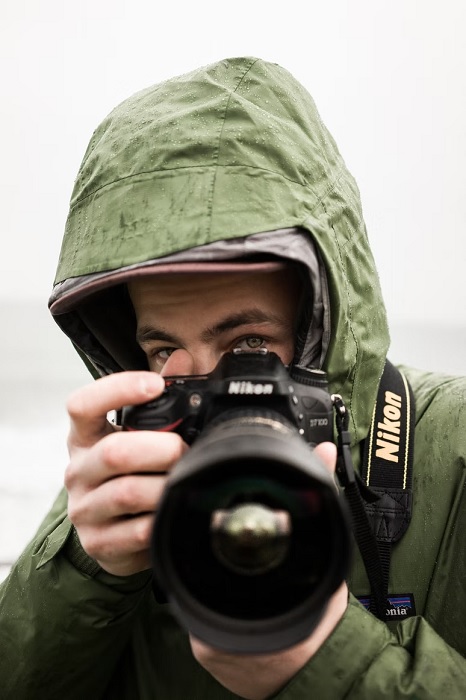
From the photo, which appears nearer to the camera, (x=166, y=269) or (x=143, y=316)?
(x=166, y=269)

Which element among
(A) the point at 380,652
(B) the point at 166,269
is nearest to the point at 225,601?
(A) the point at 380,652

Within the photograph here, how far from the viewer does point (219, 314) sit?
2.79 ft

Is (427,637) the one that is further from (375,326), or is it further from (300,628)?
(375,326)

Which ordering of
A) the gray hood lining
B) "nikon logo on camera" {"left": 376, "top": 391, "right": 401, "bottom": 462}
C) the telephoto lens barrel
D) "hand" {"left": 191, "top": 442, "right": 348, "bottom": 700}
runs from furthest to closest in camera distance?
"nikon logo on camera" {"left": 376, "top": 391, "right": 401, "bottom": 462} < the gray hood lining < "hand" {"left": 191, "top": 442, "right": 348, "bottom": 700} < the telephoto lens barrel

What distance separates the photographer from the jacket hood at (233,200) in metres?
0.79

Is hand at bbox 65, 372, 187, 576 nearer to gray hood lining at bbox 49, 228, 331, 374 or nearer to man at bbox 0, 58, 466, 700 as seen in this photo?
man at bbox 0, 58, 466, 700

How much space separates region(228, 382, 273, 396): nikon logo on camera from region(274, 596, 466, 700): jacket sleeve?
0.26m

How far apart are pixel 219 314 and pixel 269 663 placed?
0.44m

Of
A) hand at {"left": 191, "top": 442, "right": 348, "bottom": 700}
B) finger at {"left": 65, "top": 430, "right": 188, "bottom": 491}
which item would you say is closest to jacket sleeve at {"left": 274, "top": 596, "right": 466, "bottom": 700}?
hand at {"left": 191, "top": 442, "right": 348, "bottom": 700}

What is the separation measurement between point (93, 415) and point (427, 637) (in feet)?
1.47

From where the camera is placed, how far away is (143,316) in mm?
930

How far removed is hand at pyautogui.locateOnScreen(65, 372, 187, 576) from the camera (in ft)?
2.04

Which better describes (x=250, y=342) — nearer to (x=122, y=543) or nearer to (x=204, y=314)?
(x=204, y=314)

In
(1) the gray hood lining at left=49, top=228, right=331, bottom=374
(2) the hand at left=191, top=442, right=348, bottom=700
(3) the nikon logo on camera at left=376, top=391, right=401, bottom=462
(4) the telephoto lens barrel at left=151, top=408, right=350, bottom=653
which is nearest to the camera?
(4) the telephoto lens barrel at left=151, top=408, right=350, bottom=653
